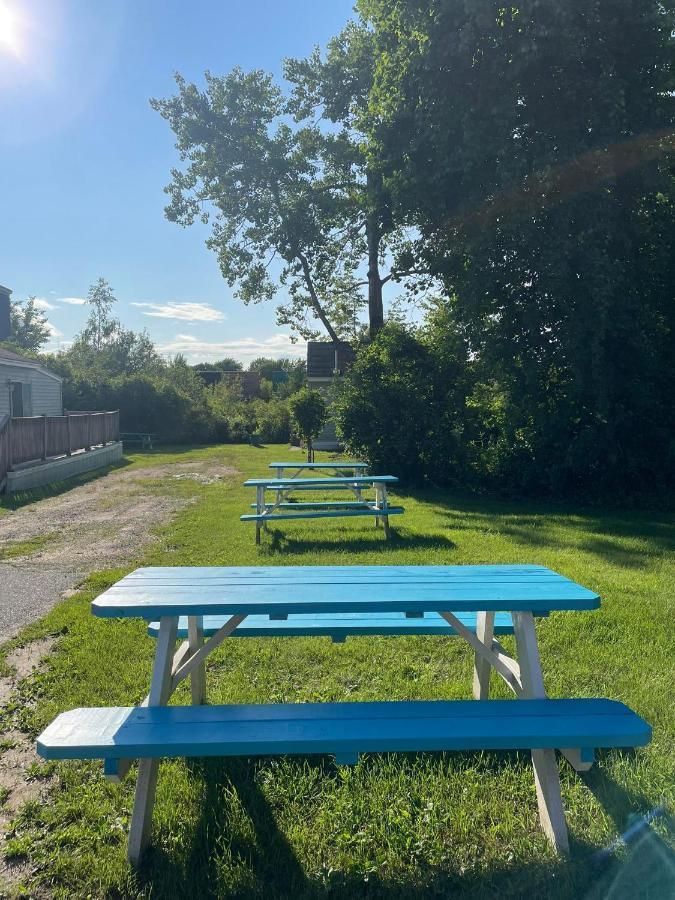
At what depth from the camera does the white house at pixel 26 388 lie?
20.1 metres

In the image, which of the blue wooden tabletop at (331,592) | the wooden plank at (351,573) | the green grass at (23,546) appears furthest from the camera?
→ the green grass at (23,546)

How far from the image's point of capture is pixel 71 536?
9.34 metres

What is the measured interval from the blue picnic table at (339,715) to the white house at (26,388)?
1809 centimetres

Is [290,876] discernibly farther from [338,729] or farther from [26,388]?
[26,388]

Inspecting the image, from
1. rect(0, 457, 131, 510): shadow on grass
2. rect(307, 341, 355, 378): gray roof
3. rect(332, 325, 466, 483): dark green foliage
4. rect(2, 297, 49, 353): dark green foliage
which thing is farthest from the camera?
rect(2, 297, 49, 353): dark green foliage

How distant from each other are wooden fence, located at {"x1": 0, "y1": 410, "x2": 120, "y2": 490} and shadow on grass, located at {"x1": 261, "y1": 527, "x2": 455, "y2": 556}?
25.6 ft

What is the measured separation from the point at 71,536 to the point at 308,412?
10.4m

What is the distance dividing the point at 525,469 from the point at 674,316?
404 cm

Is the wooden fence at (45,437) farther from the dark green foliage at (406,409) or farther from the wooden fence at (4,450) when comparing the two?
the dark green foliage at (406,409)

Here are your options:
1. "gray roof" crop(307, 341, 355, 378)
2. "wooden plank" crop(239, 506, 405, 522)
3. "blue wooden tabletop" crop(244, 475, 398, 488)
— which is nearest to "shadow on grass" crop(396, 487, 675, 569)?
"wooden plank" crop(239, 506, 405, 522)

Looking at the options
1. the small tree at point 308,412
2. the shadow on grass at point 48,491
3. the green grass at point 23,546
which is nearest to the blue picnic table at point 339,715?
the green grass at point 23,546

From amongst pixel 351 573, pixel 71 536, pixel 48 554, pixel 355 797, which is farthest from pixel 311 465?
pixel 355 797

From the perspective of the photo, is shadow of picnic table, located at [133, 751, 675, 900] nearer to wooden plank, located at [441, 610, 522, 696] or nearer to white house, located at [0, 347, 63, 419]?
wooden plank, located at [441, 610, 522, 696]

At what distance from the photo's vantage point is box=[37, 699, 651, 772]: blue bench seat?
236 centimetres
